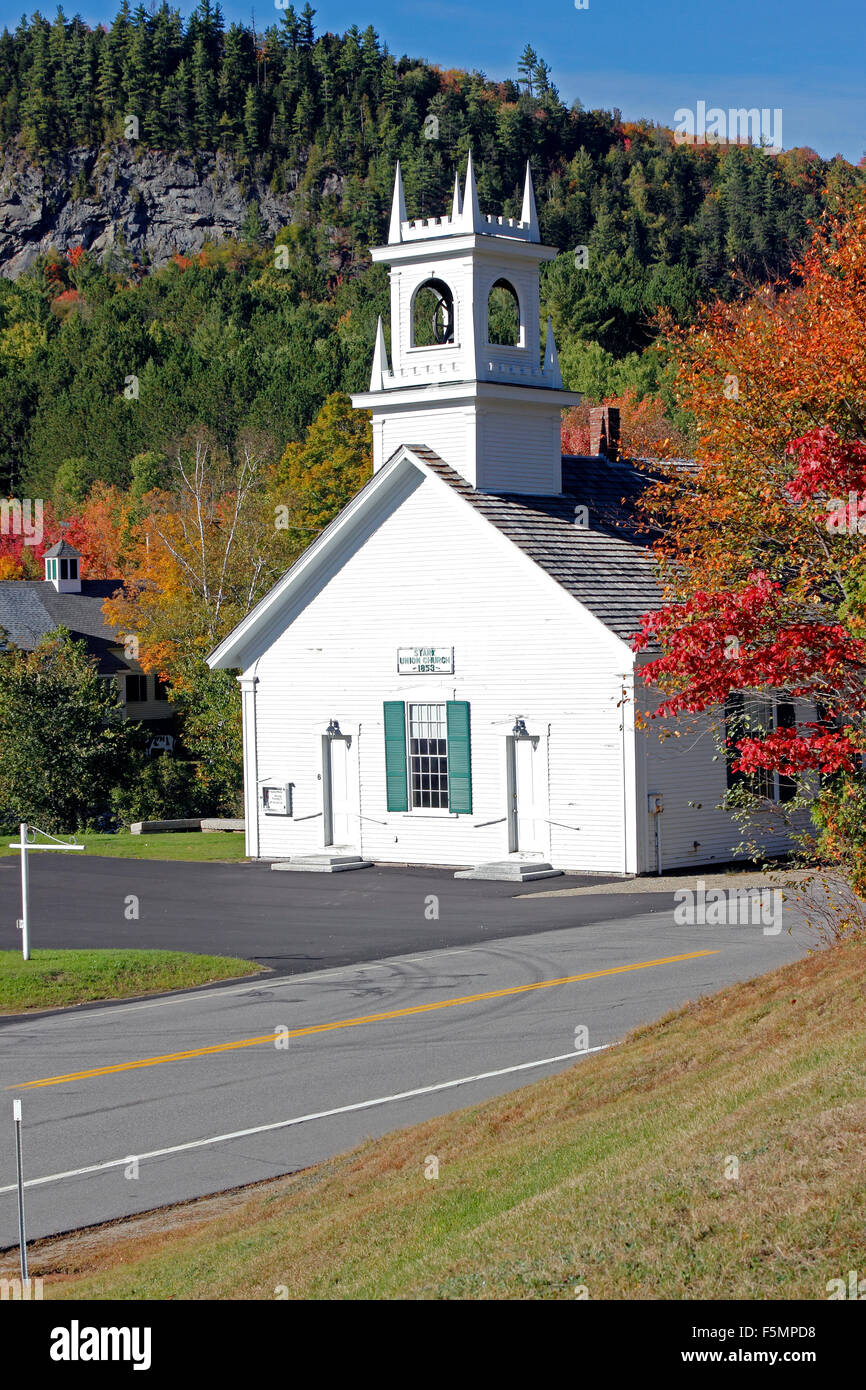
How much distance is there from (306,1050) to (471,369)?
18.9m

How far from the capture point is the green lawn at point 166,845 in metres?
35.6

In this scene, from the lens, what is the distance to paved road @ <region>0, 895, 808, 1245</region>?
13172 millimetres

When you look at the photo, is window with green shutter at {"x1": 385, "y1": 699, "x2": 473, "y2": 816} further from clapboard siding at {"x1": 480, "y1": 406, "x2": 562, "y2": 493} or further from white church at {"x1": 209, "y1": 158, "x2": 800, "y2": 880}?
clapboard siding at {"x1": 480, "y1": 406, "x2": 562, "y2": 493}

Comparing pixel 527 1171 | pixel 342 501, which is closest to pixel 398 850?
pixel 527 1171

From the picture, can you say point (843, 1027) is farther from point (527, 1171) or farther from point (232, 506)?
point (232, 506)

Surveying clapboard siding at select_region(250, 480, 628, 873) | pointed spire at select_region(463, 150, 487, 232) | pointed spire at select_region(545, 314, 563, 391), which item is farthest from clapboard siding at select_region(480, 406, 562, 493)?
pointed spire at select_region(463, 150, 487, 232)

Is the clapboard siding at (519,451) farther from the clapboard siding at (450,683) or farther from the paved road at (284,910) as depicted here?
the paved road at (284,910)

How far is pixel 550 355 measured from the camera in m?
34.3

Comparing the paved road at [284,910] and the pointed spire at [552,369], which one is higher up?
the pointed spire at [552,369]

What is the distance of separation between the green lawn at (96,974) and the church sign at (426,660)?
10.5m

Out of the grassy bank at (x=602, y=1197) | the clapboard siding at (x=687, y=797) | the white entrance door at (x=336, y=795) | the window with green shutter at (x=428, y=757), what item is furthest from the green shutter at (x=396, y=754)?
the grassy bank at (x=602, y=1197)

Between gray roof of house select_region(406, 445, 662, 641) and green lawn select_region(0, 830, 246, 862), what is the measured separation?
9122 mm
